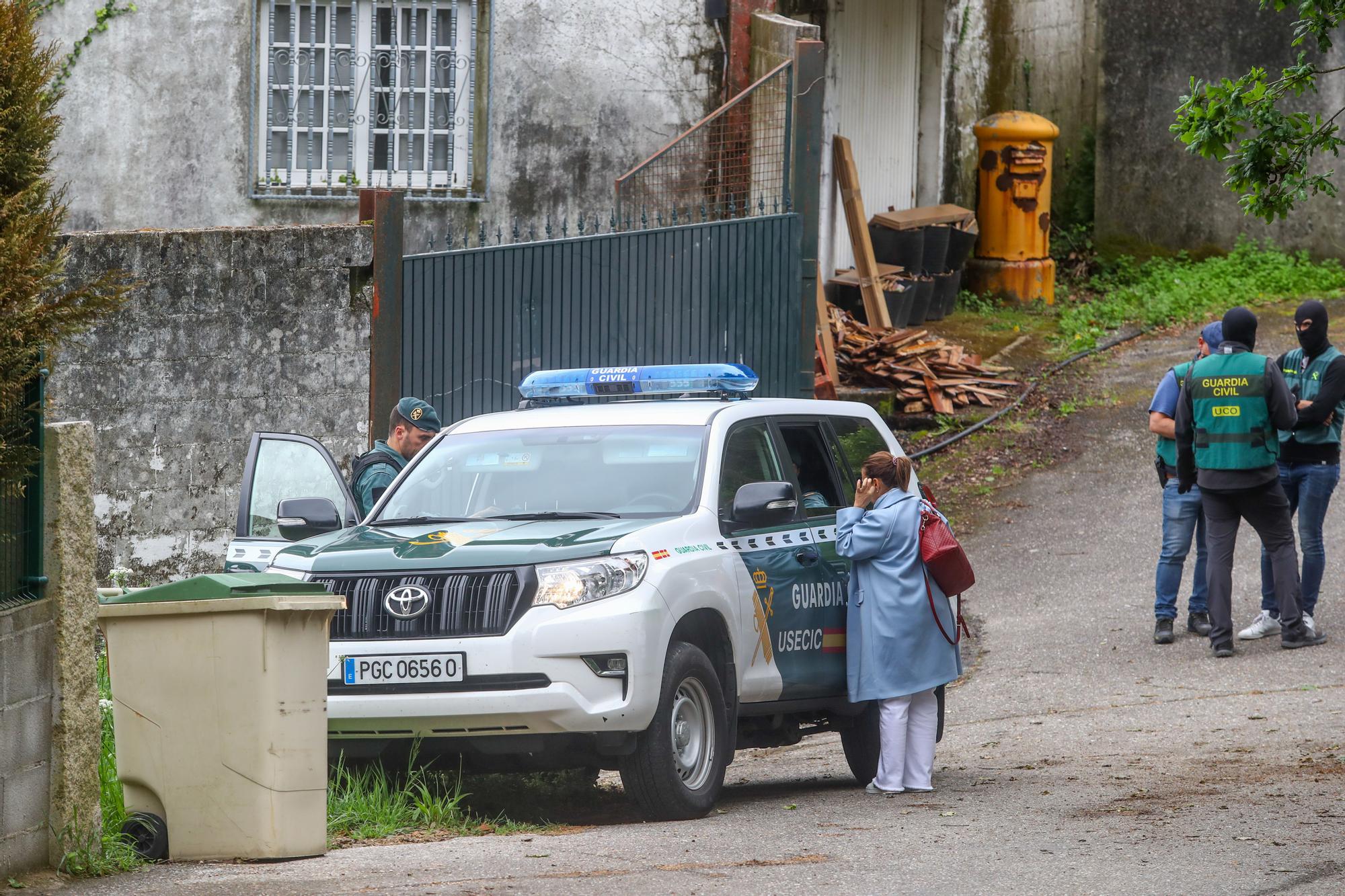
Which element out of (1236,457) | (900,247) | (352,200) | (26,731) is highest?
(352,200)

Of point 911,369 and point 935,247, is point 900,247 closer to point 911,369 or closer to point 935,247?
point 935,247

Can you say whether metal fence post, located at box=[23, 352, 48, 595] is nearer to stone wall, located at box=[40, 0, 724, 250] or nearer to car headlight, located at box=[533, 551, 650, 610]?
car headlight, located at box=[533, 551, 650, 610]

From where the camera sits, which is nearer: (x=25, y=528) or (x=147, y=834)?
(x=25, y=528)

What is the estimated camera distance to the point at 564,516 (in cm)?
744

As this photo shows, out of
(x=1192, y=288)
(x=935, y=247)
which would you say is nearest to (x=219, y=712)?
(x=935, y=247)

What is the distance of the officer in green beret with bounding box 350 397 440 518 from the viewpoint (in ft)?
29.7

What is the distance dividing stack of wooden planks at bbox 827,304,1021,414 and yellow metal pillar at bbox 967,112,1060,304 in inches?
121

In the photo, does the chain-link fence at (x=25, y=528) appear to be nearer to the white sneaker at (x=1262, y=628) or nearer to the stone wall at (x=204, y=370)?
the stone wall at (x=204, y=370)

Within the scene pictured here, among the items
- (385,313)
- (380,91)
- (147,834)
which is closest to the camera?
(147,834)

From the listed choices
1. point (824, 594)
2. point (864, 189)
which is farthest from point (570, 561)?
point (864, 189)

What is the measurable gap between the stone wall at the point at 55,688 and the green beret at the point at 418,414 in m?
3.35

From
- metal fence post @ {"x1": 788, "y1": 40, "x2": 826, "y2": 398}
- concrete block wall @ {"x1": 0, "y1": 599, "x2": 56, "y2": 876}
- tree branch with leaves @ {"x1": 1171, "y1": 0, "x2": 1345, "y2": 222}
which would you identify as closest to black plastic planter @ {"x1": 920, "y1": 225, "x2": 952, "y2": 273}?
metal fence post @ {"x1": 788, "y1": 40, "x2": 826, "y2": 398}

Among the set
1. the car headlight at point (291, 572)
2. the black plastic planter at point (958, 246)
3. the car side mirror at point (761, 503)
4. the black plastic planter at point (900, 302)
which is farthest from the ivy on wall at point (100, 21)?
the car side mirror at point (761, 503)

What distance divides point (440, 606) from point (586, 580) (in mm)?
590
